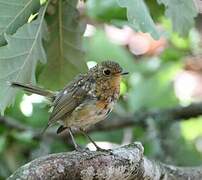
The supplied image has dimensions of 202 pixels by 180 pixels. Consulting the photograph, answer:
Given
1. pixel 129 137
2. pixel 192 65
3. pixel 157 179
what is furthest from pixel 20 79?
pixel 192 65

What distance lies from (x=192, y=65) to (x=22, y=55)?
496 centimetres

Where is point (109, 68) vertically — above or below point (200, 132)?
Answer: above

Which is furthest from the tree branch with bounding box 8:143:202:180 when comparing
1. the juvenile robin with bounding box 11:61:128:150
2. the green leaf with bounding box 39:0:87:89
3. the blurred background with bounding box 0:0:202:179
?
the blurred background with bounding box 0:0:202:179

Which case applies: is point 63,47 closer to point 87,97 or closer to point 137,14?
point 87,97

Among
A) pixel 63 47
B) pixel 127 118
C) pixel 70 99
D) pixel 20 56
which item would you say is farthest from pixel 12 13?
pixel 127 118

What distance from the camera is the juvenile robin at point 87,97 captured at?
136 inches

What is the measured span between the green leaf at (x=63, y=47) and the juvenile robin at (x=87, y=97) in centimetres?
6

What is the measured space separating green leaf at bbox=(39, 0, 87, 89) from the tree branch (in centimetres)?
57

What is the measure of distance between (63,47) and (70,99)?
0.27 metres

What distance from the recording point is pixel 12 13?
9.96 feet

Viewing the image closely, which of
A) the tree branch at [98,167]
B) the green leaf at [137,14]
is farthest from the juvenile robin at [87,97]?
the green leaf at [137,14]

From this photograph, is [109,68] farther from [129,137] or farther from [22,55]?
[129,137]

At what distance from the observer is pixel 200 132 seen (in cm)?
588

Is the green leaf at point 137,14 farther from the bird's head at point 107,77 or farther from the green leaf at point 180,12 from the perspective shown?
the bird's head at point 107,77
